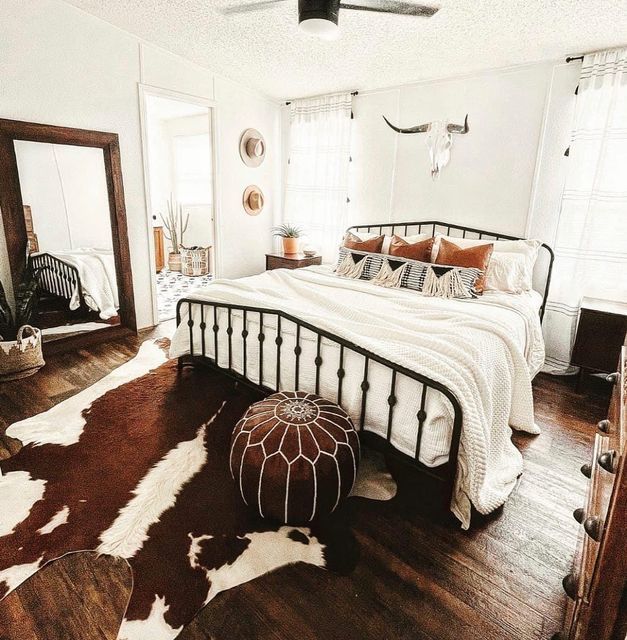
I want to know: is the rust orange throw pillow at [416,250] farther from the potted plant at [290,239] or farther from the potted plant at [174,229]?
the potted plant at [174,229]

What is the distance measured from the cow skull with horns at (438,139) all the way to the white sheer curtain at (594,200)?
100 centimetres

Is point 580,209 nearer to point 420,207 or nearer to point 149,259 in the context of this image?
point 420,207

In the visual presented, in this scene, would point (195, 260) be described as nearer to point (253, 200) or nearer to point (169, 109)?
point (253, 200)

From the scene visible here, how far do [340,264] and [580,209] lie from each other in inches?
75.6

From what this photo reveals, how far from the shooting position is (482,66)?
3.53 metres

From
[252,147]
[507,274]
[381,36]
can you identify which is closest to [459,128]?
[381,36]

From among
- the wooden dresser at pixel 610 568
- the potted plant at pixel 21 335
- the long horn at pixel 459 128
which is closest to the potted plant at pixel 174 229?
the potted plant at pixel 21 335

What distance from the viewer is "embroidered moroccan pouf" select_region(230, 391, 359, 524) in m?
1.65

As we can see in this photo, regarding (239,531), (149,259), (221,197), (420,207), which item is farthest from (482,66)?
(239,531)

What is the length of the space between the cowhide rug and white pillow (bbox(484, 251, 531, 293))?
1.77 meters

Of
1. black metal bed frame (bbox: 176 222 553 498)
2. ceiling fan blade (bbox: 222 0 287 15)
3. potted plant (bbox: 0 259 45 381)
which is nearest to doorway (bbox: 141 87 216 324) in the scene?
potted plant (bbox: 0 259 45 381)

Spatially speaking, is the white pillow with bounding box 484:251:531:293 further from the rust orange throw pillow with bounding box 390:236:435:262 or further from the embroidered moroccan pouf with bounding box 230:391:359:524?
the embroidered moroccan pouf with bounding box 230:391:359:524

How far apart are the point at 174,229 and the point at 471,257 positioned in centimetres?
552

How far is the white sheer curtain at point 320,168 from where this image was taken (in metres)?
4.59
